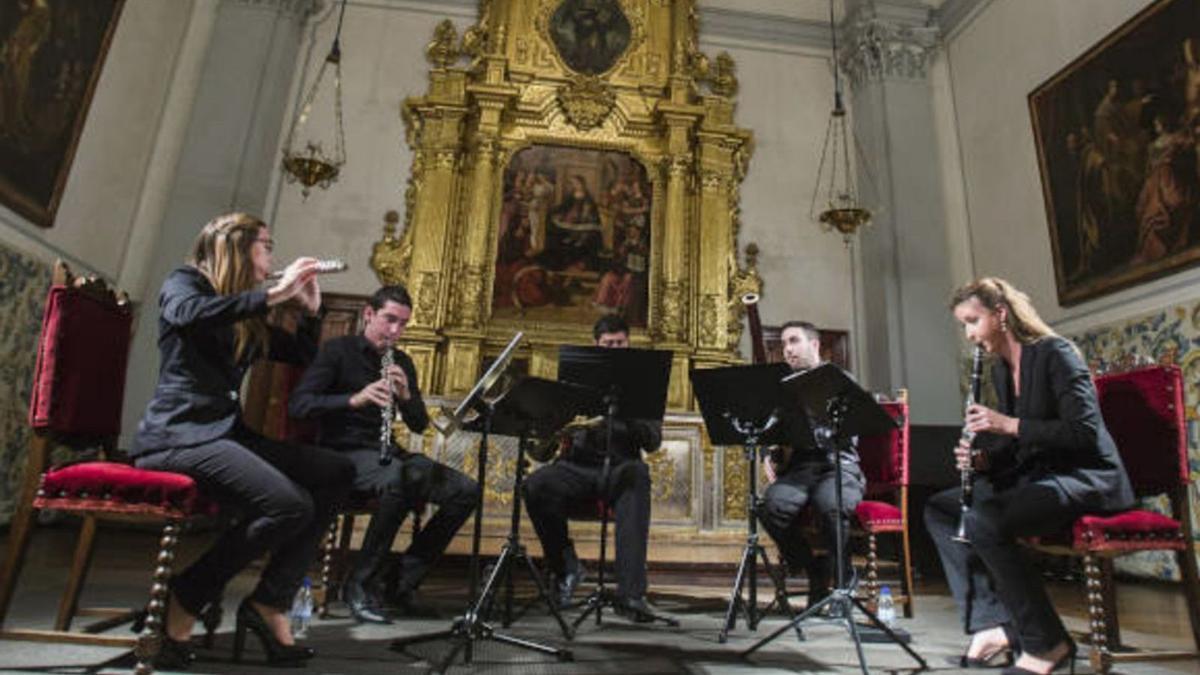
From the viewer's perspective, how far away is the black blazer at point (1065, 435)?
2635mm

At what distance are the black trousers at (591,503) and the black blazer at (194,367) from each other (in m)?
1.83

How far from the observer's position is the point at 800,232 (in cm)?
814

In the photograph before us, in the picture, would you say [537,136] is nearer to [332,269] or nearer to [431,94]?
[431,94]

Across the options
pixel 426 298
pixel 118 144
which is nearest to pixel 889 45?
pixel 426 298

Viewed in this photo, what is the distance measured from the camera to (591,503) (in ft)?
13.5

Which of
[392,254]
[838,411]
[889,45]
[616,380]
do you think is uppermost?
[889,45]

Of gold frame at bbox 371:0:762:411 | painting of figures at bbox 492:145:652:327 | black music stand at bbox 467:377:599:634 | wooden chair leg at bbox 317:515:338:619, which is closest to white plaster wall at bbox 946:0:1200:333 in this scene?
gold frame at bbox 371:0:762:411

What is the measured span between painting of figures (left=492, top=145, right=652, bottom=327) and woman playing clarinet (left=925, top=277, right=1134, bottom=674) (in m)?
4.66

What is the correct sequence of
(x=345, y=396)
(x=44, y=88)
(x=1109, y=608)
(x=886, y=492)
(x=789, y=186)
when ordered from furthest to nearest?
1. (x=789, y=186)
2. (x=44, y=88)
3. (x=886, y=492)
4. (x=345, y=396)
5. (x=1109, y=608)

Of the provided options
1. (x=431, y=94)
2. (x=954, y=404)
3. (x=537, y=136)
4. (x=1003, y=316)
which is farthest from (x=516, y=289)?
(x=1003, y=316)

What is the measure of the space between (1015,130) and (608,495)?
19.9 ft

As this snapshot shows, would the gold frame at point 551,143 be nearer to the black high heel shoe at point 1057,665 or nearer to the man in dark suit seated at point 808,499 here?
the man in dark suit seated at point 808,499

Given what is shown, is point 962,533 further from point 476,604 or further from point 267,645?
point 267,645

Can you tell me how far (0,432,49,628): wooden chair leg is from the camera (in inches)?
98.7
